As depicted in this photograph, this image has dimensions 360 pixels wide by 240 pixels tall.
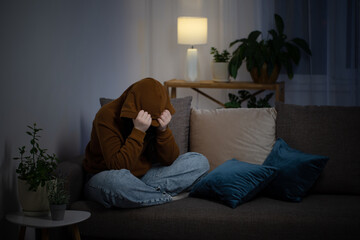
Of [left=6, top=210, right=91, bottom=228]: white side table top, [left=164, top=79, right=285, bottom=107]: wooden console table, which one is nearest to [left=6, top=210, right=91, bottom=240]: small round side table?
[left=6, top=210, right=91, bottom=228]: white side table top

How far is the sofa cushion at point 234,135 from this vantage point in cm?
247

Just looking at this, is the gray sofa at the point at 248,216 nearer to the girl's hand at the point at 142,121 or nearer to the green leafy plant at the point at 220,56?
the girl's hand at the point at 142,121

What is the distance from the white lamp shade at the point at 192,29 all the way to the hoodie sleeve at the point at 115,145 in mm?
2357

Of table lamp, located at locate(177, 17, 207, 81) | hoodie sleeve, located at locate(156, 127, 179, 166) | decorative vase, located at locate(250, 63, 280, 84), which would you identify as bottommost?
hoodie sleeve, located at locate(156, 127, 179, 166)

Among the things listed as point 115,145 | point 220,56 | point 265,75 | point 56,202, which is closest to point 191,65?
point 220,56

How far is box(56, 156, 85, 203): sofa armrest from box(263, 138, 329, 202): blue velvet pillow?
36.1 inches

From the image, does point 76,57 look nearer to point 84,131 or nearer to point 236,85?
point 84,131

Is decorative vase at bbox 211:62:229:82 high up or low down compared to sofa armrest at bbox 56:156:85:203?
up

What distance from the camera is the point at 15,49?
195 cm

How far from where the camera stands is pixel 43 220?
5.64 feet

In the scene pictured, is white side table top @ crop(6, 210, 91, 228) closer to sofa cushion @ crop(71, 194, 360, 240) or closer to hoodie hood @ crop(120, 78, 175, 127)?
sofa cushion @ crop(71, 194, 360, 240)

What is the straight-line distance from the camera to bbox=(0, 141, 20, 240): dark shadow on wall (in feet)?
6.14

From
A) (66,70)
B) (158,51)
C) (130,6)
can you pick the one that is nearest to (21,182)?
(66,70)

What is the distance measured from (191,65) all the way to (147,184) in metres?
2.39
